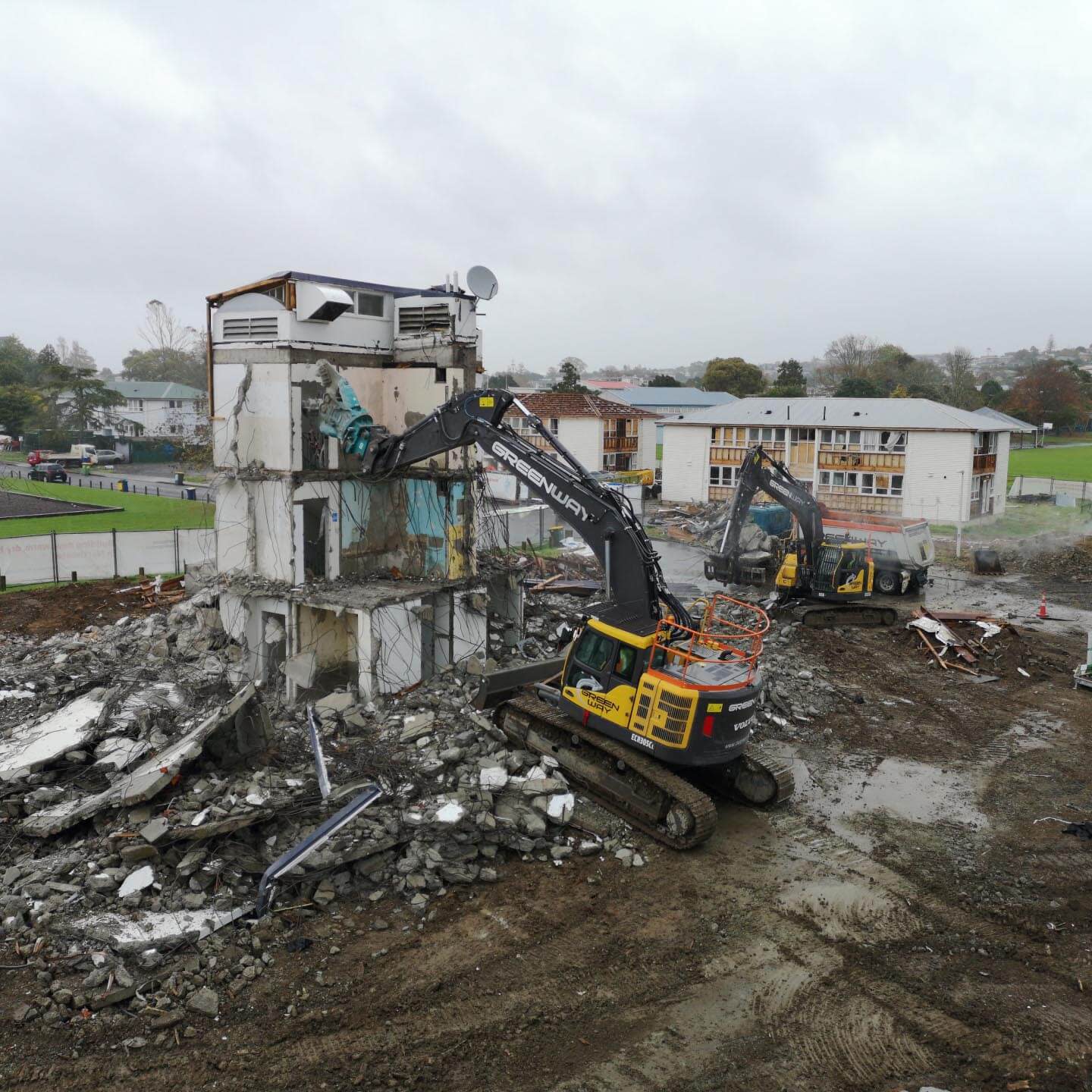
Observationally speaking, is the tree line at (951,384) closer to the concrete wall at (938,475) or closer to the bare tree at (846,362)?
the bare tree at (846,362)

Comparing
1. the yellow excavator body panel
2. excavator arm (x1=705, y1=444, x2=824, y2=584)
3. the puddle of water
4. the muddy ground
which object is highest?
excavator arm (x1=705, y1=444, x2=824, y2=584)

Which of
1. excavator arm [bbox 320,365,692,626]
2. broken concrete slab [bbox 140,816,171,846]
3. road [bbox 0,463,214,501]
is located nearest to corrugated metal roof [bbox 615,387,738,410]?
road [bbox 0,463,214,501]

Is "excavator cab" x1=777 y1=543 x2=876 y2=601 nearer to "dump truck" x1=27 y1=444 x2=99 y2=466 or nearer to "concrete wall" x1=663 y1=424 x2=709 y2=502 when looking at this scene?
"concrete wall" x1=663 y1=424 x2=709 y2=502

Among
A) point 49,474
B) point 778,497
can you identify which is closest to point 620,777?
point 778,497

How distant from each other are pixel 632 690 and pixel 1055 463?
65900 millimetres

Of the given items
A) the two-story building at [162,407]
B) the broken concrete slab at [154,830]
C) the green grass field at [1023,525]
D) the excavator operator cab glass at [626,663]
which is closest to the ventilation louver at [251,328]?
the excavator operator cab glass at [626,663]

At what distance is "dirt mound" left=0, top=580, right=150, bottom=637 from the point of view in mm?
20953

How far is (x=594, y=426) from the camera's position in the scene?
52969 millimetres

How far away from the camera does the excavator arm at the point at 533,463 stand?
13.1 metres

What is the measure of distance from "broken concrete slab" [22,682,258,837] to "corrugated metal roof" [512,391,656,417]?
135ft

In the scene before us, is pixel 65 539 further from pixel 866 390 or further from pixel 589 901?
pixel 866 390

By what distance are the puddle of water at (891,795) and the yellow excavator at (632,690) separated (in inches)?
33.5

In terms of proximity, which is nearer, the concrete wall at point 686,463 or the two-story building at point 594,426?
the concrete wall at point 686,463

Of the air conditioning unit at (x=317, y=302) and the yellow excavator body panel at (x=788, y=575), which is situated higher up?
the air conditioning unit at (x=317, y=302)
